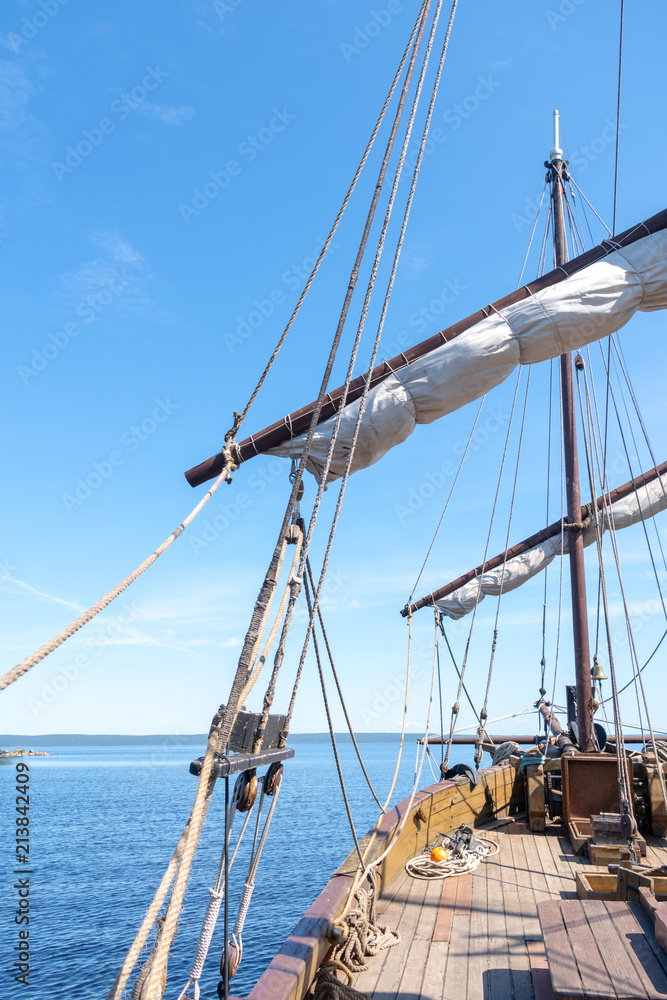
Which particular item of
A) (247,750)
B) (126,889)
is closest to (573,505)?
(247,750)

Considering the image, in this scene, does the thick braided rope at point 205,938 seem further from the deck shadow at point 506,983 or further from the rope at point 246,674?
the deck shadow at point 506,983

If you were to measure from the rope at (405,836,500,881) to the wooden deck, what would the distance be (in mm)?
93

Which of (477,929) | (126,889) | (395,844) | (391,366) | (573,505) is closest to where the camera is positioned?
(477,929)

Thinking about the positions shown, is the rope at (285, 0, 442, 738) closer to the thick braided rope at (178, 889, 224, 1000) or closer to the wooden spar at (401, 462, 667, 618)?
the thick braided rope at (178, 889, 224, 1000)

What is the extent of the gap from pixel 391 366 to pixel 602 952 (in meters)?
4.96

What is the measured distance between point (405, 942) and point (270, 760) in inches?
126

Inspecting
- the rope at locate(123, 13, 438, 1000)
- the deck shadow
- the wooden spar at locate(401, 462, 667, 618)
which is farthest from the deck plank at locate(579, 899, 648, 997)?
the wooden spar at locate(401, 462, 667, 618)

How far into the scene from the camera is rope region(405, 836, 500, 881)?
7.34 m

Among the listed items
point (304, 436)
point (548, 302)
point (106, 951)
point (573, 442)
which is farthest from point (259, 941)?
point (548, 302)

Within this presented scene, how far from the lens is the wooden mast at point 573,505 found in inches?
448

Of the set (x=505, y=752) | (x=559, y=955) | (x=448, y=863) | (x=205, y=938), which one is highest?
(x=505, y=752)

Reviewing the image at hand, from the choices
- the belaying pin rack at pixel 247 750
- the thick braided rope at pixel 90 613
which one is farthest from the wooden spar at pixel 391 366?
the belaying pin rack at pixel 247 750

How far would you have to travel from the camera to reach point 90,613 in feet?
10.9

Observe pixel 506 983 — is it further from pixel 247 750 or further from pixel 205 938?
pixel 247 750
